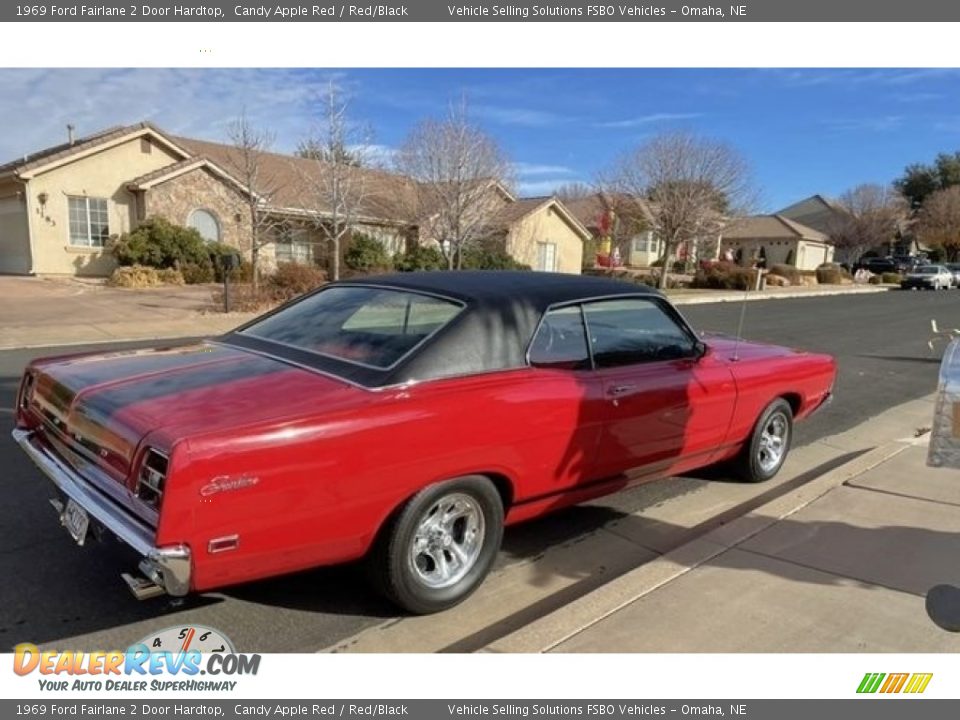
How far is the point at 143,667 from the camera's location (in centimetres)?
256

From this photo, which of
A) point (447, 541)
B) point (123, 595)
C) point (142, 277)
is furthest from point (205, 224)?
point (447, 541)

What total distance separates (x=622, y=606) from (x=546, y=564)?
2.34 feet

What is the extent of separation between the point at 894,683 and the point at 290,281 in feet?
58.1

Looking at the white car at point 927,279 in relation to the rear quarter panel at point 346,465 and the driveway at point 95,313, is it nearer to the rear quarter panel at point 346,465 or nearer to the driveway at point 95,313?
the driveway at point 95,313

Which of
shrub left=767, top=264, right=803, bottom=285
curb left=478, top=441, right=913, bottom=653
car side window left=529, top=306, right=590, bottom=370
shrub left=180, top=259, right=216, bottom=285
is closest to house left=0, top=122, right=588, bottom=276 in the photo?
shrub left=180, top=259, right=216, bottom=285

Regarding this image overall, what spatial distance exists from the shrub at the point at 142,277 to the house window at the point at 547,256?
55.2 ft

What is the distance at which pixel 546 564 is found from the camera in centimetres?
371

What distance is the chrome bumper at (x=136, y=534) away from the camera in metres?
2.32

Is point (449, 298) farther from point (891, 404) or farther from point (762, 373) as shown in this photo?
point (891, 404)

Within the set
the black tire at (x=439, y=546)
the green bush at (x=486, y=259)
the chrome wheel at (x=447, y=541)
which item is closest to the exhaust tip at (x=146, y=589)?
the black tire at (x=439, y=546)

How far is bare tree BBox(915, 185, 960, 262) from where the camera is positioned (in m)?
64.2

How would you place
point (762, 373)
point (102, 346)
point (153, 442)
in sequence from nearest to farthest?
point (153, 442) < point (762, 373) < point (102, 346)

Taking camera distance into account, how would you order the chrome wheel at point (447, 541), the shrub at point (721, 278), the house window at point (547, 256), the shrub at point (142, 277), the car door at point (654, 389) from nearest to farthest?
the chrome wheel at point (447, 541)
the car door at point (654, 389)
the shrub at point (142, 277)
the shrub at point (721, 278)
the house window at point (547, 256)

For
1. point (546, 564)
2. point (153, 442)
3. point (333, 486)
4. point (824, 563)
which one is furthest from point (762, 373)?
point (153, 442)
